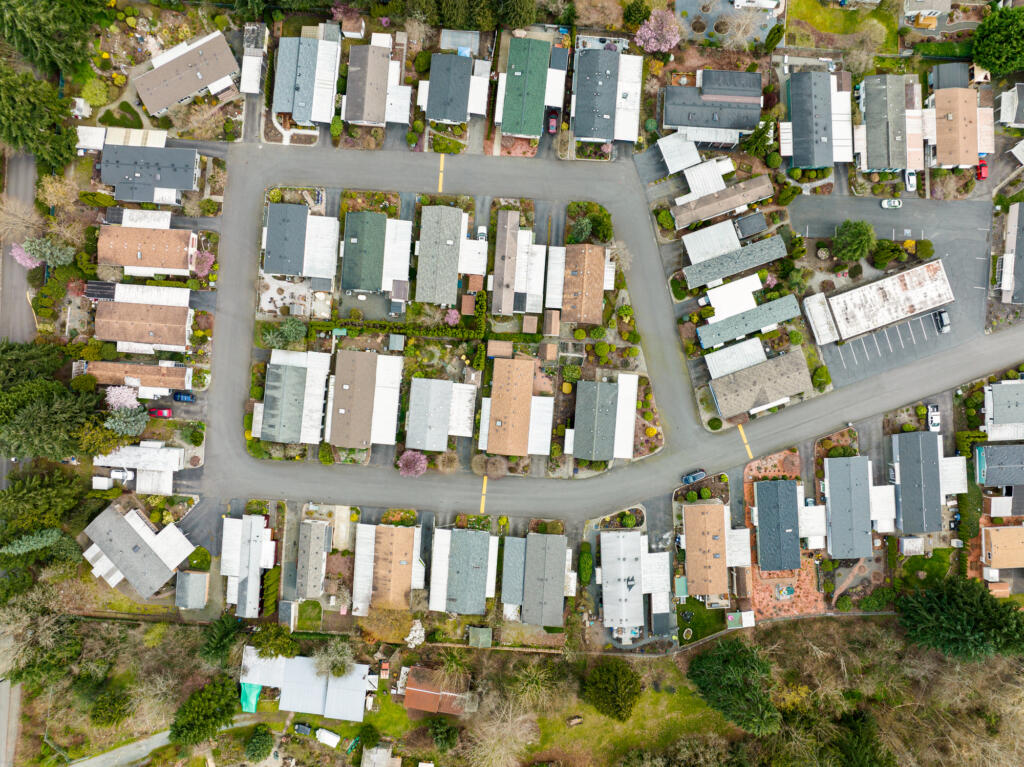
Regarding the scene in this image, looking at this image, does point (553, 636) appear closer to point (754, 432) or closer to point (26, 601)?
point (754, 432)

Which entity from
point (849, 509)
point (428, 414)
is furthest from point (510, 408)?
point (849, 509)

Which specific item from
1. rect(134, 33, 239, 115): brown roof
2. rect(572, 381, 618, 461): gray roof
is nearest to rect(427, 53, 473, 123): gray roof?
rect(134, 33, 239, 115): brown roof

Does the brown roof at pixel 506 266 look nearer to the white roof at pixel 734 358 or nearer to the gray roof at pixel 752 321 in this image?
the gray roof at pixel 752 321

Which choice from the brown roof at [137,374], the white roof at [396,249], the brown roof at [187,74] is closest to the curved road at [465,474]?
the brown roof at [137,374]

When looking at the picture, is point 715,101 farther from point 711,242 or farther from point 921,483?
point 921,483

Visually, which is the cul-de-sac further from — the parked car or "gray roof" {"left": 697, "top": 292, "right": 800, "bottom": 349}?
"gray roof" {"left": 697, "top": 292, "right": 800, "bottom": 349}

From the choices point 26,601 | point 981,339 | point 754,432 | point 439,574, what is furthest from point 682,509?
point 26,601
